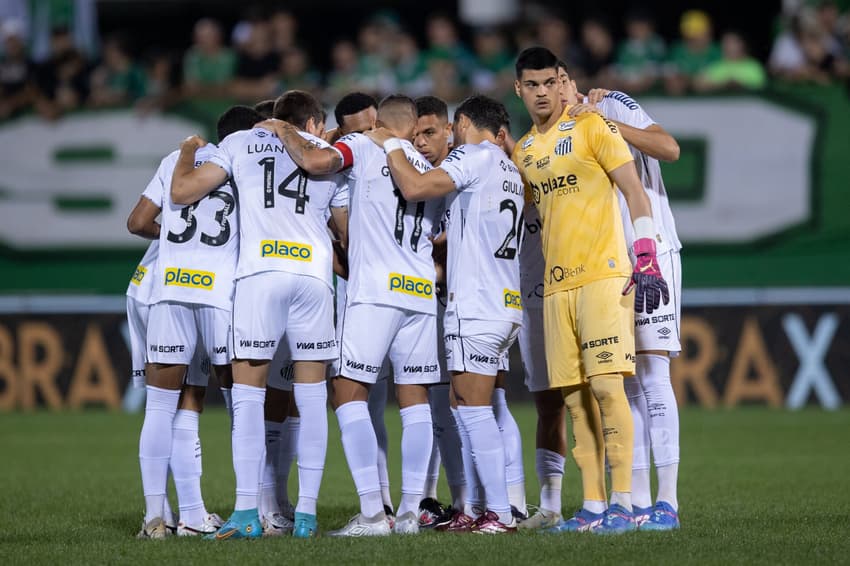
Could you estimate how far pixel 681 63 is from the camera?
17.9 metres

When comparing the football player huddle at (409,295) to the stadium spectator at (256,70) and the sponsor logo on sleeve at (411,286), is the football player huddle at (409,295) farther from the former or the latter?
the stadium spectator at (256,70)

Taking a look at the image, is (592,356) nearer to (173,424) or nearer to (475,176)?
(475,176)

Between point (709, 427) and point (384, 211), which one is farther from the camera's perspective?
point (709, 427)

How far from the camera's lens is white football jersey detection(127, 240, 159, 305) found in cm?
810

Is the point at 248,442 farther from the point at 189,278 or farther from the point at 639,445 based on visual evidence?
the point at 639,445

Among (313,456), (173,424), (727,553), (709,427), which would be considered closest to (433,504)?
(313,456)

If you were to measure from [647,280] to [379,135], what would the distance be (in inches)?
75.5

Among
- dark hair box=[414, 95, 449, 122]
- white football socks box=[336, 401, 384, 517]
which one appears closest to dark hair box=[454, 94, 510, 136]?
dark hair box=[414, 95, 449, 122]

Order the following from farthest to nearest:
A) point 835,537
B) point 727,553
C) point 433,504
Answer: point 433,504
point 835,537
point 727,553

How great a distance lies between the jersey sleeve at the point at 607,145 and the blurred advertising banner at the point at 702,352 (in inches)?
357

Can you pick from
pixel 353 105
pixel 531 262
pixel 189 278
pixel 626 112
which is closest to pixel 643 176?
pixel 626 112

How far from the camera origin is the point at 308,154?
24.6ft

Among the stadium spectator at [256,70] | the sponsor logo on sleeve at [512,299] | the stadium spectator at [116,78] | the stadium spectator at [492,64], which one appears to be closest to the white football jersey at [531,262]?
the sponsor logo on sleeve at [512,299]

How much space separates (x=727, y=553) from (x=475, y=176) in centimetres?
265
